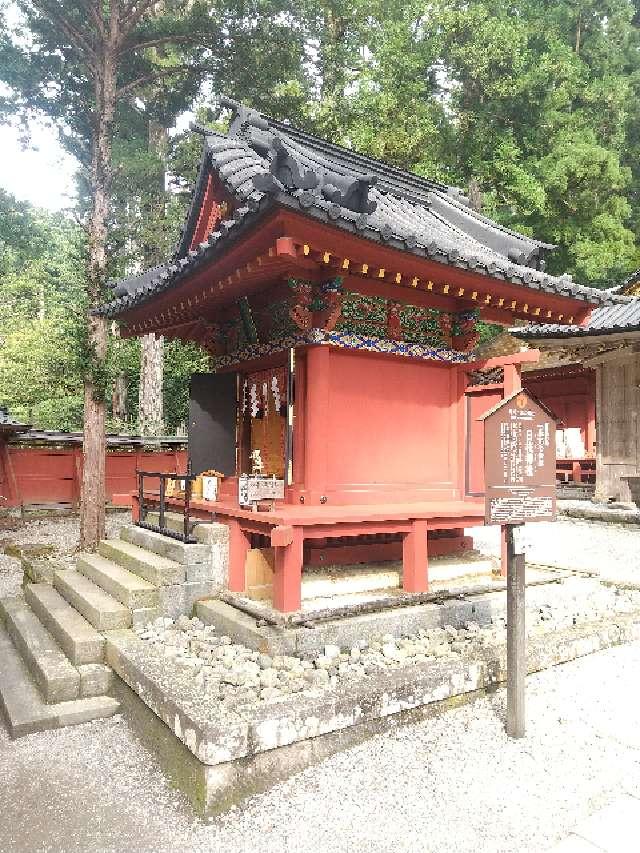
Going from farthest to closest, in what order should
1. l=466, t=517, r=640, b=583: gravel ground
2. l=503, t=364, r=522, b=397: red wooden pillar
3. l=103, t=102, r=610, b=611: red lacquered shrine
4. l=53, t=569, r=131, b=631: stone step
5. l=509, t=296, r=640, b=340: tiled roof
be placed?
l=509, t=296, r=640, b=340: tiled roof, l=466, t=517, r=640, b=583: gravel ground, l=503, t=364, r=522, b=397: red wooden pillar, l=53, t=569, r=131, b=631: stone step, l=103, t=102, r=610, b=611: red lacquered shrine

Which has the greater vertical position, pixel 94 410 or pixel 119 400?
pixel 119 400

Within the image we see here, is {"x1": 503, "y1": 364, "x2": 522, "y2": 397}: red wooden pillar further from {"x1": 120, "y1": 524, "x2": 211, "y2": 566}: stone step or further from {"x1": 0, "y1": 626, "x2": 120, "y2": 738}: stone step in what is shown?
{"x1": 0, "y1": 626, "x2": 120, "y2": 738}: stone step

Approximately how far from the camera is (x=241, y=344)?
8.37m

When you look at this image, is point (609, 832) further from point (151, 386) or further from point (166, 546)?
point (151, 386)

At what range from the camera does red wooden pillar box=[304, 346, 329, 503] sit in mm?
6660

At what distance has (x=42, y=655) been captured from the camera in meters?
5.84

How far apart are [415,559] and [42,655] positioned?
402 centimetres

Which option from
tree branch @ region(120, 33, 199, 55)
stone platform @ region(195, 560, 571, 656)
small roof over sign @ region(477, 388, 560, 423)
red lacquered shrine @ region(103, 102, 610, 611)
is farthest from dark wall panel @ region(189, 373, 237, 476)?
tree branch @ region(120, 33, 199, 55)

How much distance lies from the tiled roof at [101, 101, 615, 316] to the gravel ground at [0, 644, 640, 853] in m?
4.37

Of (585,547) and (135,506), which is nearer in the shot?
(135,506)

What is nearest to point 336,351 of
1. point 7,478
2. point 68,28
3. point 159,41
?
point 68,28

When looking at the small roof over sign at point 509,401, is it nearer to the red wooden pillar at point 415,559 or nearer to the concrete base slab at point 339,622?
the red wooden pillar at point 415,559

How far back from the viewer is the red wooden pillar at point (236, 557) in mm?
6812

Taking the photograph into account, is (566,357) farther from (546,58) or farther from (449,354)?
(546,58)
